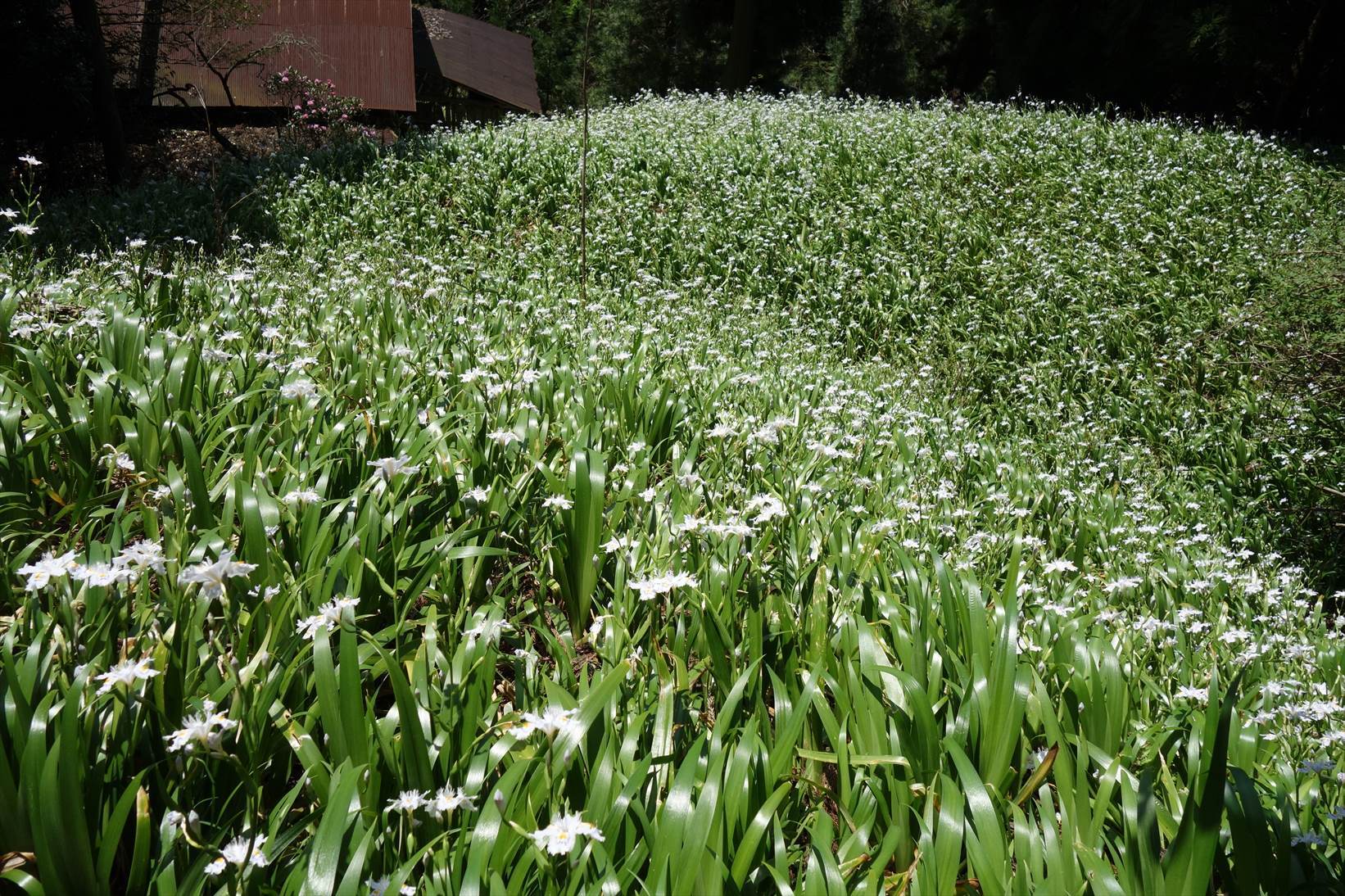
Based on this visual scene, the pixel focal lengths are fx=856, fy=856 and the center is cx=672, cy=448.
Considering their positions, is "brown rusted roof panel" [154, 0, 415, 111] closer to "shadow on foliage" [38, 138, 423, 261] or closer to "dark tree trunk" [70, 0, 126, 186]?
"shadow on foliage" [38, 138, 423, 261]

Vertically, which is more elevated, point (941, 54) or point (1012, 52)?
point (941, 54)

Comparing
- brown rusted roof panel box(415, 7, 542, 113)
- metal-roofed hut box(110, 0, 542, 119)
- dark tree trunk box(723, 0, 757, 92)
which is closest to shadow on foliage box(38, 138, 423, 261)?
metal-roofed hut box(110, 0, 542, 119)

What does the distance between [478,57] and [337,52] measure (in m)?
Result: 11.8

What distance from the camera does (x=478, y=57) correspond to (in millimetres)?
27344

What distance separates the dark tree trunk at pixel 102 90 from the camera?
A: 9.82 m

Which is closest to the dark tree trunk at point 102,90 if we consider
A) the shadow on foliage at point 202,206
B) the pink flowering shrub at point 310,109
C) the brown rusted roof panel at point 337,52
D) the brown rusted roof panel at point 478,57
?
the shadow on foliage at point 202,206

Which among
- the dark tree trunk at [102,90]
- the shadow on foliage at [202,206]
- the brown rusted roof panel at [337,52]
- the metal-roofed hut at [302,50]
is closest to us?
the shadow on foliage at [202,206]

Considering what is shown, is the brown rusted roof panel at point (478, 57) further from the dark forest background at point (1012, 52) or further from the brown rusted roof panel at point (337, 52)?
the brown rusted roof panel at point (337, 52)

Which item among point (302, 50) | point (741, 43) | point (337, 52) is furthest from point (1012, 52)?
point (302, 50)

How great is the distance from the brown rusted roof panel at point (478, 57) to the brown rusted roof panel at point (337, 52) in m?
6.16

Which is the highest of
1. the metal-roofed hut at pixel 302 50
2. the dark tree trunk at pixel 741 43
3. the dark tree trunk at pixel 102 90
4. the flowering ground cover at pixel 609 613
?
the dark tree trunk at pixel 741 43

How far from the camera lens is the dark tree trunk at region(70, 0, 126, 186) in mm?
9820

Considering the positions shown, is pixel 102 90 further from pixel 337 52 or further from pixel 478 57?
pixel 478 57

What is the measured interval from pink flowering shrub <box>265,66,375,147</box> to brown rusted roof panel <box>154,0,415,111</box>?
103 centimetres
